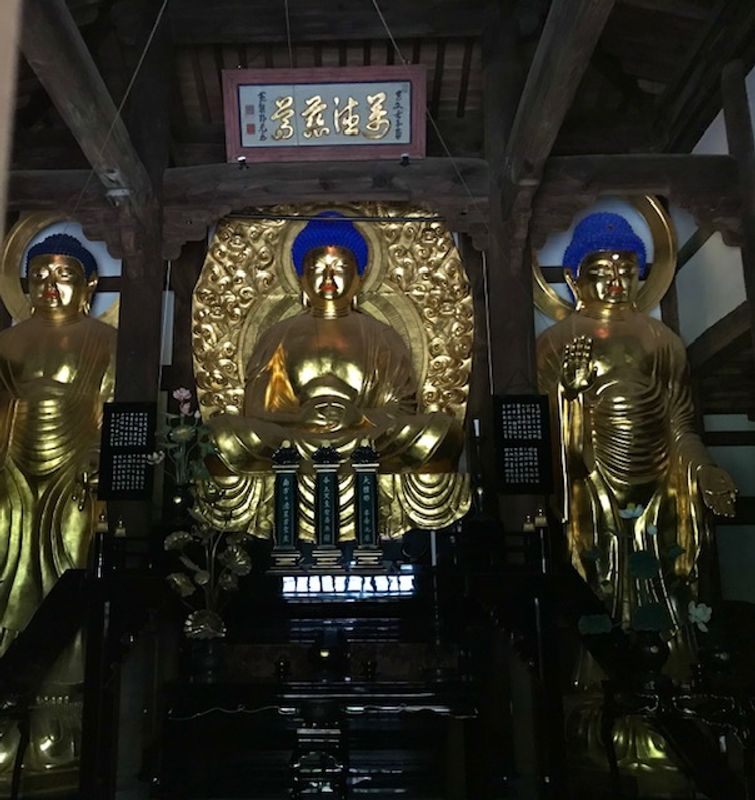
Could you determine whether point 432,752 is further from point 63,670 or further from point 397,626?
point 63,670

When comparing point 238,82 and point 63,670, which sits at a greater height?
point 238,82

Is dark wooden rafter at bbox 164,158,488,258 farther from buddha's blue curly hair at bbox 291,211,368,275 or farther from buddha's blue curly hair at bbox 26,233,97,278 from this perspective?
buddha's blue curly hair at bbox 26,233,97,278

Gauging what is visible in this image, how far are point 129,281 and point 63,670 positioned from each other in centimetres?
209

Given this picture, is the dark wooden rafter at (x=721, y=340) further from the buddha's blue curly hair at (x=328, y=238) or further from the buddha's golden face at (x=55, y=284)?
the buddha's golden face at (x=55, y=284)

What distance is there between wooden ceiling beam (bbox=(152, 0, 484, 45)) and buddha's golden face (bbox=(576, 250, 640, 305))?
→ 5.22ft

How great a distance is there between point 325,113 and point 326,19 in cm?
87

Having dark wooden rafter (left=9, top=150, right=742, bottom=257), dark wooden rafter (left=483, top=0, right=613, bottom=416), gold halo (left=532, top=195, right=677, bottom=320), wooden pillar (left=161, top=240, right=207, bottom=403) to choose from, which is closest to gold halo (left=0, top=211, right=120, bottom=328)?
wooden pillar (left=161, top=240, right=207, bottom=403)

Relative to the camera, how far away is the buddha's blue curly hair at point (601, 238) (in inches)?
227

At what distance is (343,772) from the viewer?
343 cm

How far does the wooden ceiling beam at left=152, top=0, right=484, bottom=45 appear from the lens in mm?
5477

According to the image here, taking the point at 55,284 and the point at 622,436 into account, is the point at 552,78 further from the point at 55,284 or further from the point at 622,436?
the point at 55,284

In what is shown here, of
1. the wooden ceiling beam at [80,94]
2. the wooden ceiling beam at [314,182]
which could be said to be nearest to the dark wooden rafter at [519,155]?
the wooden ceiling beam at [314,182]

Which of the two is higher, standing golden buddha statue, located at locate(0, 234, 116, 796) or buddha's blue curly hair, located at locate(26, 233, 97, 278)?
buddha's blue curly hair, located at locate(26, 233, 97, 278)

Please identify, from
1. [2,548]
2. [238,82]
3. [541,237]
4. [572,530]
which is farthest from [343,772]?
[238,82]
